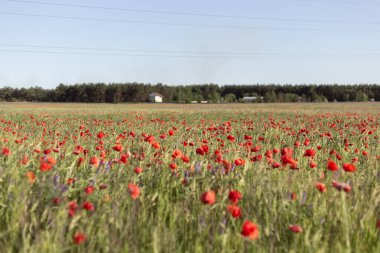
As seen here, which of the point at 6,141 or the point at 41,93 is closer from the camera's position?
the point at 6,141

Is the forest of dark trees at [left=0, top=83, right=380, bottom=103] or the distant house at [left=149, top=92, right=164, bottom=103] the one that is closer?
the forest of dark trees at [left=0, top=83, right=380, bottom=103]

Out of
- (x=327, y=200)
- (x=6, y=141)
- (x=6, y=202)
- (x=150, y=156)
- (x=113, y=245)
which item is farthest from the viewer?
(x=6, y=141)

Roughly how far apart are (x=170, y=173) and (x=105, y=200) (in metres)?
0.90

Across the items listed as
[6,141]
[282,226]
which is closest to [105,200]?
[282,226]

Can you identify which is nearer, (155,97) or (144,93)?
(144,93)

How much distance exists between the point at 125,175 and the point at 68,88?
113 metres

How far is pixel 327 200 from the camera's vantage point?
2768 millimetres

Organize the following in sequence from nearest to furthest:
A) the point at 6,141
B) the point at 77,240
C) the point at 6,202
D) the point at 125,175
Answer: the point at 77,240 → the point at 6,202 → the point at 125,175 → the point at 6,141

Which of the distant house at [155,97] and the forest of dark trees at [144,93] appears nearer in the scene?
the forest of dark trees at [144,93]

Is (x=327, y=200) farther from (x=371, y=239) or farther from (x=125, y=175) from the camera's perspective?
(x=125, y=175)

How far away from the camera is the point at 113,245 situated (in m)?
1.90

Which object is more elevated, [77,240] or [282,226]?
[77,240]

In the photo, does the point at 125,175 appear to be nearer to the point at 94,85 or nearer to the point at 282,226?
the point at 282,226

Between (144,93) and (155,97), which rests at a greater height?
(144,93)
